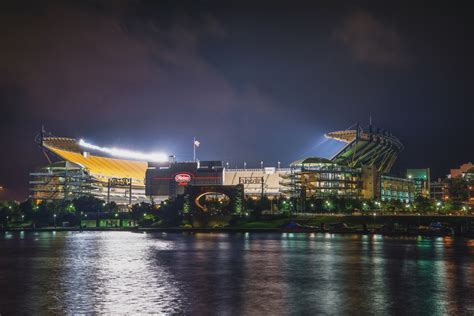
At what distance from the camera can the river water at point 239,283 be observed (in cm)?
3061

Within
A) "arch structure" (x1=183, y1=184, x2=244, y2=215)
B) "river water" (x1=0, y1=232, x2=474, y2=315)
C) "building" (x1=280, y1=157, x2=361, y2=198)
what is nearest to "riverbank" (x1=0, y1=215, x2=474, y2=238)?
"arch structure" (x1=183, y1=184, x2=244, y2=215)

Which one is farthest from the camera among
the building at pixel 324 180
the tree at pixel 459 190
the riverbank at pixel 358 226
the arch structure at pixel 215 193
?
the tree at pixel 459 190

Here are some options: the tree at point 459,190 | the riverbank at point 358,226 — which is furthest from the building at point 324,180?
the riverbank at point 358,226

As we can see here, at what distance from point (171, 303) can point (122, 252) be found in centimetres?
3433

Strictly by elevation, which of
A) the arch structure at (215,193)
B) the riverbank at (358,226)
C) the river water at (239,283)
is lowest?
the river water at (239,283)

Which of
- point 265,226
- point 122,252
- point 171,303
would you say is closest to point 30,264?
point 122,252

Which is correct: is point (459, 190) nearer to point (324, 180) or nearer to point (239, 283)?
point (324, 180)

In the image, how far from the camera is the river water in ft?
100

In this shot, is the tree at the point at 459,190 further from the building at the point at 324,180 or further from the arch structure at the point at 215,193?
the arch structure at the point at 215,193

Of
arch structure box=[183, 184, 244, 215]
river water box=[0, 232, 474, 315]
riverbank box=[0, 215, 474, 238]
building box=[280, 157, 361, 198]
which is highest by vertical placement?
building box=[280, 157, 361, 198]

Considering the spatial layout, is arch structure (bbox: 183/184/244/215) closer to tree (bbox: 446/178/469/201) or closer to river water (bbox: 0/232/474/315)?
tree (bbox: 446/178/469/201)

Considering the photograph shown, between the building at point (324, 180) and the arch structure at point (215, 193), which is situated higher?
the building at point (324, 180)

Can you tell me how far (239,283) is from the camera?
39656 millimetres

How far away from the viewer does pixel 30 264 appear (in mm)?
53094
